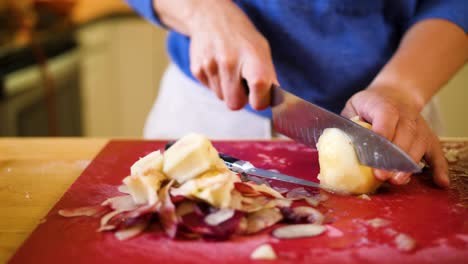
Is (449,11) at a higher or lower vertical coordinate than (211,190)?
higher

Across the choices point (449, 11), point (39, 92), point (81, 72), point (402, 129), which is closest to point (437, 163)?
point (402, 129)

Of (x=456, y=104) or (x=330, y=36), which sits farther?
(x=456, y=104)

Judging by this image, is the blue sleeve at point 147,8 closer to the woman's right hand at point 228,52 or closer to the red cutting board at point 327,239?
the woman's right hand at point 228,52

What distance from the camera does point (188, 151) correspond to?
719 mm

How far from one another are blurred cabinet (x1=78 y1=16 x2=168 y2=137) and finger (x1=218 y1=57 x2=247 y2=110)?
5.81 ft

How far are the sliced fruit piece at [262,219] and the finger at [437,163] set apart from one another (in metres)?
0.27

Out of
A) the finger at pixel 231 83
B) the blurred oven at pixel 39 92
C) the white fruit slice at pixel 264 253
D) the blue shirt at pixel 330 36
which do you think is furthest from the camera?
the blurred oven at pixel 39 92

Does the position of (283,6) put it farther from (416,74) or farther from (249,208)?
(249,208)

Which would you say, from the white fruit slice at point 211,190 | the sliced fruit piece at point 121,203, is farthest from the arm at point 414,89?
the sliced fruit piece at point 121,203

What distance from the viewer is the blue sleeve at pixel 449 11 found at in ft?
3.63

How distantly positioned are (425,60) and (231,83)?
385 mm

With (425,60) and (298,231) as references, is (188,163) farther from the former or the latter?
(425,60)

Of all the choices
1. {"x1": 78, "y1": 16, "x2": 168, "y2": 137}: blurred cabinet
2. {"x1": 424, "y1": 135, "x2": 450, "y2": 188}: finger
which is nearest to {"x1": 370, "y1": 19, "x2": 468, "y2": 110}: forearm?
{"x1": 424, "y1": 135, "x2": 450, "y2": 188}: finger

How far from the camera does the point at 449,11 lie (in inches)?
43.8
